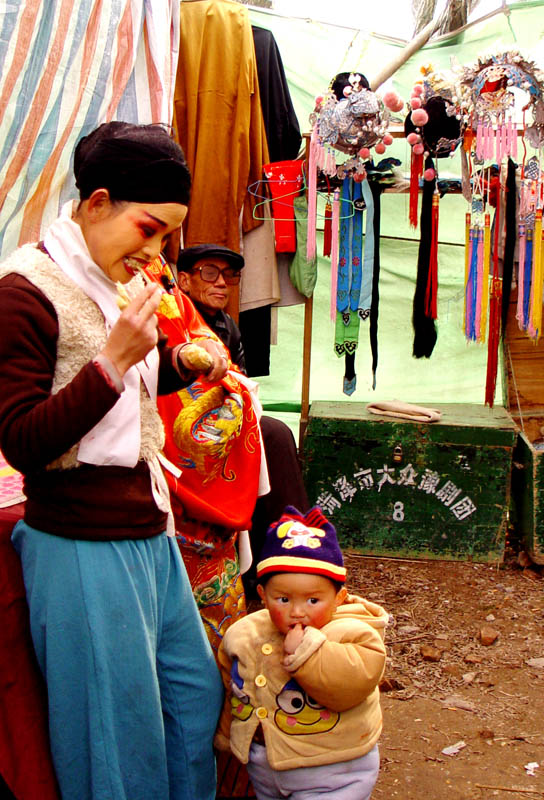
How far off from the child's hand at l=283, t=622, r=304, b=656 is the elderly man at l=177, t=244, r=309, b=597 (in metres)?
1.57

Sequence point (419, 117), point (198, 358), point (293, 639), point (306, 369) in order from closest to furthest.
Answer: point (198, 358), point (293, 639), point (419, 117), point (306, 369)

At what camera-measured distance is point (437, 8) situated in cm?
634

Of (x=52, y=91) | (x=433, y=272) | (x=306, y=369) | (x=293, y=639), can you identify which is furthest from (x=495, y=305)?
(x=293, y=639)

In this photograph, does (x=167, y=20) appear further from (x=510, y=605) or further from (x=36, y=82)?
(x=510, y=605)

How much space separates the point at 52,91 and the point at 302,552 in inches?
89.1

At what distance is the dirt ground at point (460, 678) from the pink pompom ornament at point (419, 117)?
2.25 metres

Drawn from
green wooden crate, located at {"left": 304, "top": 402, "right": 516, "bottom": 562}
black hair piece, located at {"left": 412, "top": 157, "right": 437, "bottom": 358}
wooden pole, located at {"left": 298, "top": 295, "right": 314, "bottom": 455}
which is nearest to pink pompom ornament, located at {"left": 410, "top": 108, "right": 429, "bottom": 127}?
black hair piece, located at {"left": 412, "top": 157, "right": 437, "bottom": 358}

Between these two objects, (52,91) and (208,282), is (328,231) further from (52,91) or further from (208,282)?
(52,91)

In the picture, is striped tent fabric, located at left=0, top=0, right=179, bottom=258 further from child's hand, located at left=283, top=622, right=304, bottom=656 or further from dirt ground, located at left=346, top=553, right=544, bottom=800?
dirt ground, located at left=346, top=553, right=544, bottom=800

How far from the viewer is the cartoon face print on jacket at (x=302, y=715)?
6.52 feet

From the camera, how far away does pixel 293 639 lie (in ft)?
6.37

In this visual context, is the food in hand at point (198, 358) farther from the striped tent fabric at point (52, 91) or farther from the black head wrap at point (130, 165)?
the striped tent fabric at point (52, 91)

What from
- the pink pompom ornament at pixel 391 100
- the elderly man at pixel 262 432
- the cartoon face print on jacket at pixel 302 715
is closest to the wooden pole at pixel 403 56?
the pink pompom ornament at pixel 391 100

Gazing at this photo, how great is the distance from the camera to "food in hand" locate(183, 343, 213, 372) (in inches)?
69.5
